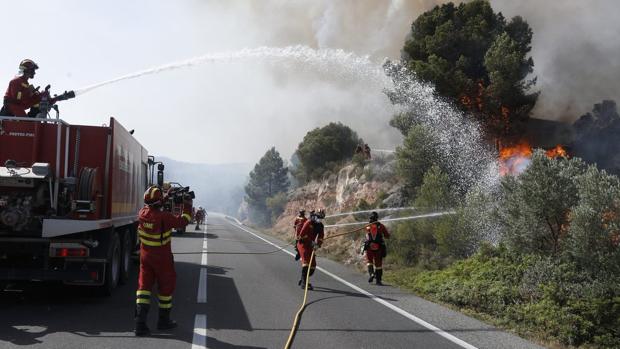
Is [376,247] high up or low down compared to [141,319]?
up

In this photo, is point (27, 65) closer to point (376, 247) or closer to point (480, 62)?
point (376, 247)

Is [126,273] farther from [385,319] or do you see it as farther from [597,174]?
[597,174]

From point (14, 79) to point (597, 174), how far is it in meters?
10.5

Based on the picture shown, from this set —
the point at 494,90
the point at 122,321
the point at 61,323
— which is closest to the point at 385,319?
the point at 122,321

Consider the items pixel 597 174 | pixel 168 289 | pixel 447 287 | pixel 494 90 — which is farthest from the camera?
pixel 494 90

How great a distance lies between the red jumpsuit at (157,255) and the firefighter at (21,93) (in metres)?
4.20

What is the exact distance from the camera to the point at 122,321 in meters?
6.55

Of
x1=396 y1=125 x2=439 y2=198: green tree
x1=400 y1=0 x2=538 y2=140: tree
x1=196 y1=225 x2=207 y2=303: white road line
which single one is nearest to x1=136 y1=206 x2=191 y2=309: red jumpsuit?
x1=196 y1=225 x2=207 y2=303: white road line

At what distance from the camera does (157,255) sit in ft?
20.1

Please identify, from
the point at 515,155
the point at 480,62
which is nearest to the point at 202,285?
the point at 515,155

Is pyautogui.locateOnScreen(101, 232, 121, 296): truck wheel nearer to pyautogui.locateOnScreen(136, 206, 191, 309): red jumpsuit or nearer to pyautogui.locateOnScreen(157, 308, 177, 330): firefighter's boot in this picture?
pyautogui.locateOnScreen(136, 206, 191, 309): red jumpsuit

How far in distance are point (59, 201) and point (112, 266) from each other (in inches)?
59.9

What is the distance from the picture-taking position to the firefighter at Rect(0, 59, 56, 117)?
873 centimetres

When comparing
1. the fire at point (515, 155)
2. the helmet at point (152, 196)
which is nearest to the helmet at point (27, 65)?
the helmet at point (152, 196)
